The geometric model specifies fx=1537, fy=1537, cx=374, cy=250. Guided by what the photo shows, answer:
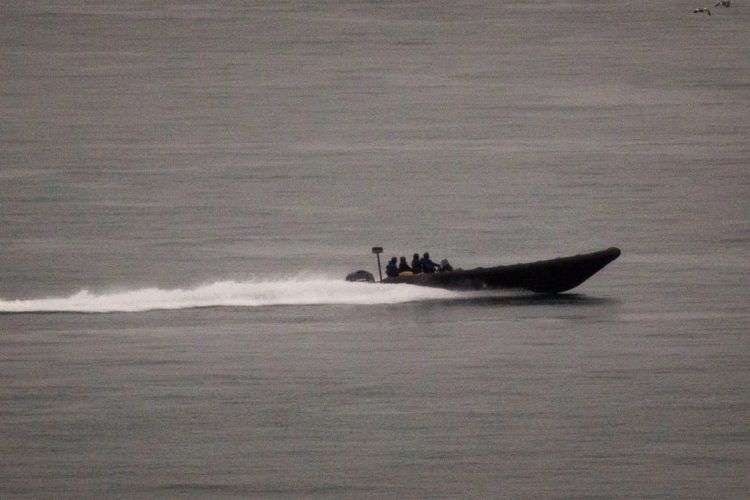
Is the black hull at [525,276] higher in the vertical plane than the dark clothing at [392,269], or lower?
lower

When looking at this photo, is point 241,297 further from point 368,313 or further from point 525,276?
point 525,276

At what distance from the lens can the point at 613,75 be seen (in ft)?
481

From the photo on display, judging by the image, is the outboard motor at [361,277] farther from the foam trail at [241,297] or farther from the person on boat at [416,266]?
the person on boat at [416,266]

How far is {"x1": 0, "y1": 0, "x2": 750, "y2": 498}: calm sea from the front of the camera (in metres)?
29.2

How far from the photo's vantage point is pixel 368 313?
1650 inches

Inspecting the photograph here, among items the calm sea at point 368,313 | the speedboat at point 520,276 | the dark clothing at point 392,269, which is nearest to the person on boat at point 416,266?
the speedboat at point 520,276

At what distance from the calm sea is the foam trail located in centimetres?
10

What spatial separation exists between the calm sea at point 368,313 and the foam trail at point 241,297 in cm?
10

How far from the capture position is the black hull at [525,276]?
1612 inches

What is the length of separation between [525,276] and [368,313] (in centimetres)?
438

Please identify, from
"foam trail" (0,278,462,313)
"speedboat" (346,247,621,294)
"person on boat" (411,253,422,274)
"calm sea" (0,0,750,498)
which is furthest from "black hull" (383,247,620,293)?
"calm sea" (0,0,750,498)

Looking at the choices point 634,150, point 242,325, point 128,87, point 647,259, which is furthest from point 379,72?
point 242,325

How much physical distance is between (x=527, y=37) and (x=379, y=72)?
38739 millimetres

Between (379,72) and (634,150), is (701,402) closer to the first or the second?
(634,150)
